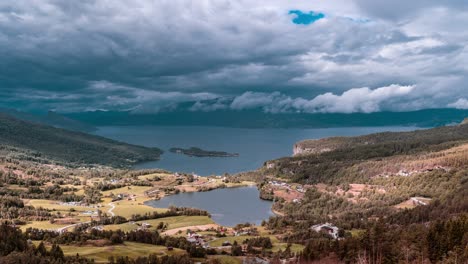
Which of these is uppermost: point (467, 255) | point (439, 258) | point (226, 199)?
point (467, 255)

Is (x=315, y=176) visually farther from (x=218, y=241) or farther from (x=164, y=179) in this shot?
(x=218, y=241)

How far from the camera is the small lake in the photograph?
12131cm

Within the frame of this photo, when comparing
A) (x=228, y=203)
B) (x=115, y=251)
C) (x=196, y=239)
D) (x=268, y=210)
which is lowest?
(x=268, y=210)

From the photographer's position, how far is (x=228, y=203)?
140375 mm

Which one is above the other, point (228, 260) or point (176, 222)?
point (228, 260)

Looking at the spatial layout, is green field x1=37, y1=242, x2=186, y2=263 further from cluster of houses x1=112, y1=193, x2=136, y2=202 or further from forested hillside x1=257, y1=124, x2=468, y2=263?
cluster of houses x1=112, y1=193, x2=136, y2=202

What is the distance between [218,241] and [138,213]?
42.6 m

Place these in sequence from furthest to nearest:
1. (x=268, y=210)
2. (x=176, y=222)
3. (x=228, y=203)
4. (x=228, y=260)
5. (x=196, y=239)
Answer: (x=228, y=203)
(x=268, y=210)
(x=176, y=222)
(x=196, y=239)
(x=228, y=260)

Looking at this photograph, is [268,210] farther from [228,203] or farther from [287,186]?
[287,186]

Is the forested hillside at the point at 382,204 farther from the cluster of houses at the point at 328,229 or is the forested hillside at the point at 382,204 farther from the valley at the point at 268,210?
the cluster of houses at the point at 328,229

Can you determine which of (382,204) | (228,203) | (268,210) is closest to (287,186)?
(268,210)

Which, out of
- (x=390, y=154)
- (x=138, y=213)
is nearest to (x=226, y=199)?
(x=138, y=213)

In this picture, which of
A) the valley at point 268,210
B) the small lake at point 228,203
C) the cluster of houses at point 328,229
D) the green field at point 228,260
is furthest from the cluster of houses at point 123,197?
the green field at point 228,260

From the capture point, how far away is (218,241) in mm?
84250
